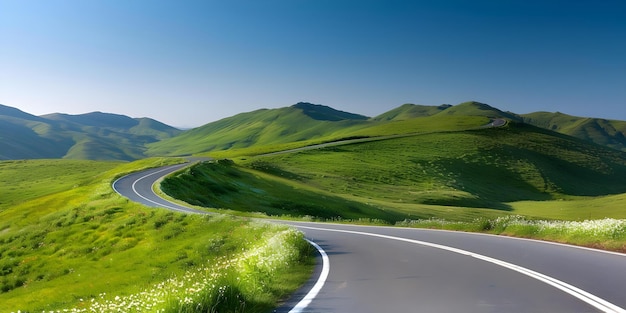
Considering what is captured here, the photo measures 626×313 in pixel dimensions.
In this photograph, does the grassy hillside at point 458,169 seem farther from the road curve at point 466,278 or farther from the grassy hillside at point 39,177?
the road curve at point 466,278

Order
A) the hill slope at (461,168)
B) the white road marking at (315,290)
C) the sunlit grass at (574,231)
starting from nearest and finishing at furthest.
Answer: the white road marking at (315,290) < the sunlit grass at (574,231) < the hill slope at (461,168)

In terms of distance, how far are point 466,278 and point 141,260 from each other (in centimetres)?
1832

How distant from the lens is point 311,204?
55.5 metres

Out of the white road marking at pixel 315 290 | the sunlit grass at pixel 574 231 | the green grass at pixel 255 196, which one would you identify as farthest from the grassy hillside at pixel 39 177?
the white road marking at pixel 315 290

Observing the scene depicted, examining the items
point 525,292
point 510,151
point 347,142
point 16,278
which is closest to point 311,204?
point 16,278

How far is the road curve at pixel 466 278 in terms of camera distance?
8742mm

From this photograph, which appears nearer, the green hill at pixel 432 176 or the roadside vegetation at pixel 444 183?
the roadside vegetation at pixel 444 183

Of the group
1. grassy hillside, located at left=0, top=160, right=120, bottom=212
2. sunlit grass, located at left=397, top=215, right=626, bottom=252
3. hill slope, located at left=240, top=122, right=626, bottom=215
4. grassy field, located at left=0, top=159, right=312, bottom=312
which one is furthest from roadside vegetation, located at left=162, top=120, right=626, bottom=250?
grassy hillside, located at left=0, top=160, right=120, bottom=212

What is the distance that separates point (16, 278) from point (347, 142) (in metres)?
108

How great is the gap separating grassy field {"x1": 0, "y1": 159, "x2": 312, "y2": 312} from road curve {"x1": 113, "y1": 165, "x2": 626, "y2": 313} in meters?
1.24

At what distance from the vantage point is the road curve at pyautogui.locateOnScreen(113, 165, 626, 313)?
8.74m

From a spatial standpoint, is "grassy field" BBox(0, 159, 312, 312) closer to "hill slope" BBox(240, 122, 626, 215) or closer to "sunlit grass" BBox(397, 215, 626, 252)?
"sunlit grass" BBox(397, 215, 626, 252)

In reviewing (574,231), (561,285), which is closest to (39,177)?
(574,231)

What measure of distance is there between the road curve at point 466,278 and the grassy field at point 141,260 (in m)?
1.24
